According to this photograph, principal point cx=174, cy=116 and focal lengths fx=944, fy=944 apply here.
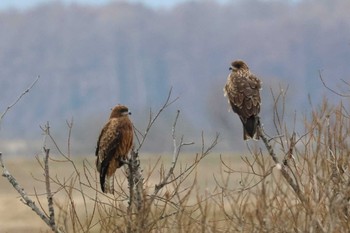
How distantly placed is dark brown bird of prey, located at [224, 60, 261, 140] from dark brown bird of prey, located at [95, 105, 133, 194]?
4.94 feet

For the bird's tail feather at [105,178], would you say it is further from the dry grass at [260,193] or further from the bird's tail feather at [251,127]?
the bird's tail feather at [251,127]

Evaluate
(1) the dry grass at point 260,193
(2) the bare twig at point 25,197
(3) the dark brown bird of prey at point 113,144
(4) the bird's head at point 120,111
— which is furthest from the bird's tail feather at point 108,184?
(2) the bare twig at point 25,197

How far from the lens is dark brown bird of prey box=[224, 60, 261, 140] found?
11.4 m

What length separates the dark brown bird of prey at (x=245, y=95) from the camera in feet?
37.3

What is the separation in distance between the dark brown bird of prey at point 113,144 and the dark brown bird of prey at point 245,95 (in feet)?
4.94

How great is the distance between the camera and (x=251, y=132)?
1115 cm

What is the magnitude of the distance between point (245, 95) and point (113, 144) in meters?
2.04

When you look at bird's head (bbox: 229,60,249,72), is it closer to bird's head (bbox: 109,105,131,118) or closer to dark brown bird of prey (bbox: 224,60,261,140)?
dark brown bird of prey (bbox: 224,60,261,140)

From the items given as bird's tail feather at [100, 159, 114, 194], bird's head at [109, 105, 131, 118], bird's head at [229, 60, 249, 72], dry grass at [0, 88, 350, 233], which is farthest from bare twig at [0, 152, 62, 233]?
bird's head at [229, 60, 249, 72]

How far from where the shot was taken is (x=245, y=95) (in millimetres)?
11688

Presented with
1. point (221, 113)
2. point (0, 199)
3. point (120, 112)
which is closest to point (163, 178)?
point (120, 112)

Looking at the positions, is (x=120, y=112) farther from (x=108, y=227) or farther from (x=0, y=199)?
(x=0, y=199)

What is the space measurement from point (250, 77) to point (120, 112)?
218 centimetres

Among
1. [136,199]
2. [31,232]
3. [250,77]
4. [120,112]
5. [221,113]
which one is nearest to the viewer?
[136,199]
